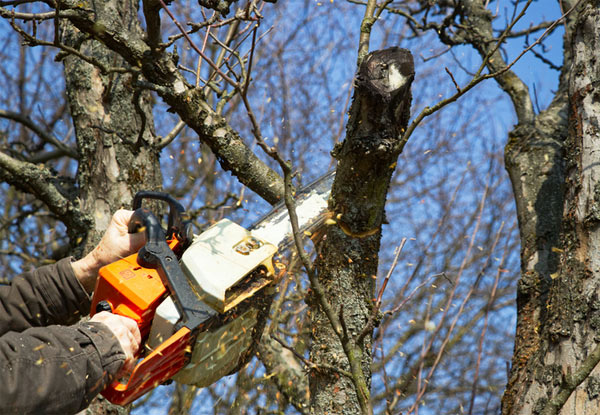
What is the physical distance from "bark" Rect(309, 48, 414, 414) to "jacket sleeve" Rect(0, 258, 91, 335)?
102 cm

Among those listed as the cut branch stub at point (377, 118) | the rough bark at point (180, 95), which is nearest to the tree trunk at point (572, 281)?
the cut branch stub at point (377, 118)

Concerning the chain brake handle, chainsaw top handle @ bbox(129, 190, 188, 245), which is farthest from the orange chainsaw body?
chainsaw top handle @ bbox(129, 190, 188, 245)

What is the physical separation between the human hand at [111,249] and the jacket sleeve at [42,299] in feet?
0.16

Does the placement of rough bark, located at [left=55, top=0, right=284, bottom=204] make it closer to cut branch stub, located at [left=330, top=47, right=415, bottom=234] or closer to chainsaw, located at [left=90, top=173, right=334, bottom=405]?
chainsaw, located at [left=90, top=173, right=334, bottom=405]

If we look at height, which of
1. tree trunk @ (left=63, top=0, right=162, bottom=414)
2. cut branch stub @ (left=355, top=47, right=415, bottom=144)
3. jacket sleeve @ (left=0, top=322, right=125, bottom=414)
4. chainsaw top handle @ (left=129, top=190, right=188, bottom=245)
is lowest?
jacket sleeve @ (left=0, top=322, right=125, bottom=414)

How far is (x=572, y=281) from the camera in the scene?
8.00ft

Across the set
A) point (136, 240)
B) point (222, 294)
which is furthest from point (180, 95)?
point (222, 294)

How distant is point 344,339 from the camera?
1864mm

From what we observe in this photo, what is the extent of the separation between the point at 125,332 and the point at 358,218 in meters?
0.94

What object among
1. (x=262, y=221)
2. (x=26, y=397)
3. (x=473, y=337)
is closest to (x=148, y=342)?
(x=26, y=397)

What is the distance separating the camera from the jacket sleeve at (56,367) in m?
1.82

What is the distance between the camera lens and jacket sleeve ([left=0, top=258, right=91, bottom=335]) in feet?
8.29

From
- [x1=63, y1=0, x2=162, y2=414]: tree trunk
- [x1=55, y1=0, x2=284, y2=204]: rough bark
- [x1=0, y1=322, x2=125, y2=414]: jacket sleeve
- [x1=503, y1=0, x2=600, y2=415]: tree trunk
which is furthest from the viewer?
[x1=63, y1=0, x2=162, y2=414]: tree trunk

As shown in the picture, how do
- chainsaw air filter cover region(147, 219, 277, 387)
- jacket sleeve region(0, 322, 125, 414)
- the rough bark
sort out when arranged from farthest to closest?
the rough bark, chainsaw air filter cover region(147, 219, 277, 387), jacket sleeve region(0, 322, 125, 414)
